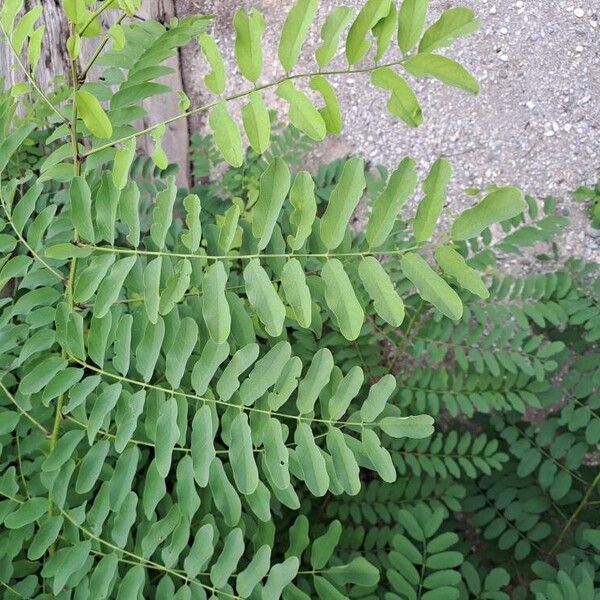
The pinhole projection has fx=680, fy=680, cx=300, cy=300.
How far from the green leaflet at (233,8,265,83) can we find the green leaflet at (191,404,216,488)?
51 centimetres

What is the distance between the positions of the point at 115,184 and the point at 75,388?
0.35 meters

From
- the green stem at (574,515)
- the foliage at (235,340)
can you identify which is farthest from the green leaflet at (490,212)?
the green stem at (574,515)

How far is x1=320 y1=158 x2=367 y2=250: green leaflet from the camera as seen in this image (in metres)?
0.91

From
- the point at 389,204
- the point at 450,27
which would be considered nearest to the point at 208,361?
the point at 389,204

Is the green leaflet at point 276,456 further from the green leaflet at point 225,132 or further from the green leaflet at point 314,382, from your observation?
the green leaflet at point 225,132

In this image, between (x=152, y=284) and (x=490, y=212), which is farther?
(x=152, y=284)

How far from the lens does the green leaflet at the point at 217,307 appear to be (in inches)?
37.3

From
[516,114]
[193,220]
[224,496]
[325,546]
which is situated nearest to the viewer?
[193,220]

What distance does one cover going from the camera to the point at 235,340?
107cm

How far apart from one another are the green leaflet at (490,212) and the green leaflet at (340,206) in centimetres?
14

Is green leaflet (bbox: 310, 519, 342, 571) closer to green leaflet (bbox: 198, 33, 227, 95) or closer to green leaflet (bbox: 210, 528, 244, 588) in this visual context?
green leaflet (bbox: 210, 528, 244, 588)

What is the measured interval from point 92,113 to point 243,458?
0.55 metres

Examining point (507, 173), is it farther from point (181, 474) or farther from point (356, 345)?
point (181, 474)

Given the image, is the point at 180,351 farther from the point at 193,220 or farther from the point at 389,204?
the point at 389,204
